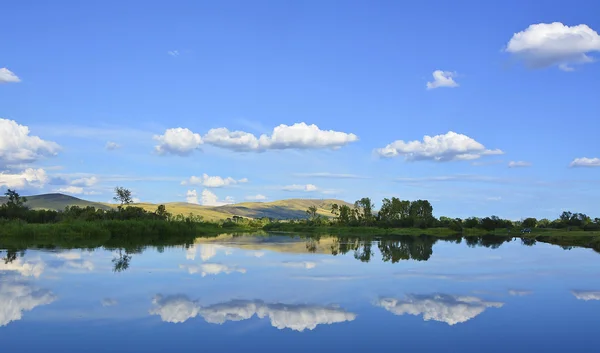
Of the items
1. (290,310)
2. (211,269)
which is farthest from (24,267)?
(290,310)

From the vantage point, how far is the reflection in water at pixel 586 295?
19859 millimetres

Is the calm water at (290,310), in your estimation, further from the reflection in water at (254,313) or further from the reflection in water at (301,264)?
the reflection in water at (301,264)

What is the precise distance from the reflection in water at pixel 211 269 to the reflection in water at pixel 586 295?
16.0 m

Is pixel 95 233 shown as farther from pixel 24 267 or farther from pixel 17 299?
pixel 17 299

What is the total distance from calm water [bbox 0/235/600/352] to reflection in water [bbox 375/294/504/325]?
4 centimetres

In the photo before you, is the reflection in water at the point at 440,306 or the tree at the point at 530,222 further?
the tree at the point at 530,222

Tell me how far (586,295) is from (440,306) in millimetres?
7903

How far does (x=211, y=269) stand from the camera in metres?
27.7

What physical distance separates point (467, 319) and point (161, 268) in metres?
18.2

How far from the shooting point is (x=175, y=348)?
11.6 m

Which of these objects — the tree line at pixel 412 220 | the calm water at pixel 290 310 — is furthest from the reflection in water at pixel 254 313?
the tree line at pixel 412 220

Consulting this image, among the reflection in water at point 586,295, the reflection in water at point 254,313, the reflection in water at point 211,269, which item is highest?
the reflection in water at point 586,295

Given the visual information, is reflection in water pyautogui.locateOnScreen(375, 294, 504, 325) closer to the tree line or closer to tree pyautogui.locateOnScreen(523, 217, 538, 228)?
the tree line

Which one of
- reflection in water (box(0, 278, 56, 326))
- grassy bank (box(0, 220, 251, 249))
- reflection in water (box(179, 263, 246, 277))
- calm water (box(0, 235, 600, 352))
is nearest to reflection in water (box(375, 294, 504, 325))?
calm water (box(0, 235, 600, 352))
